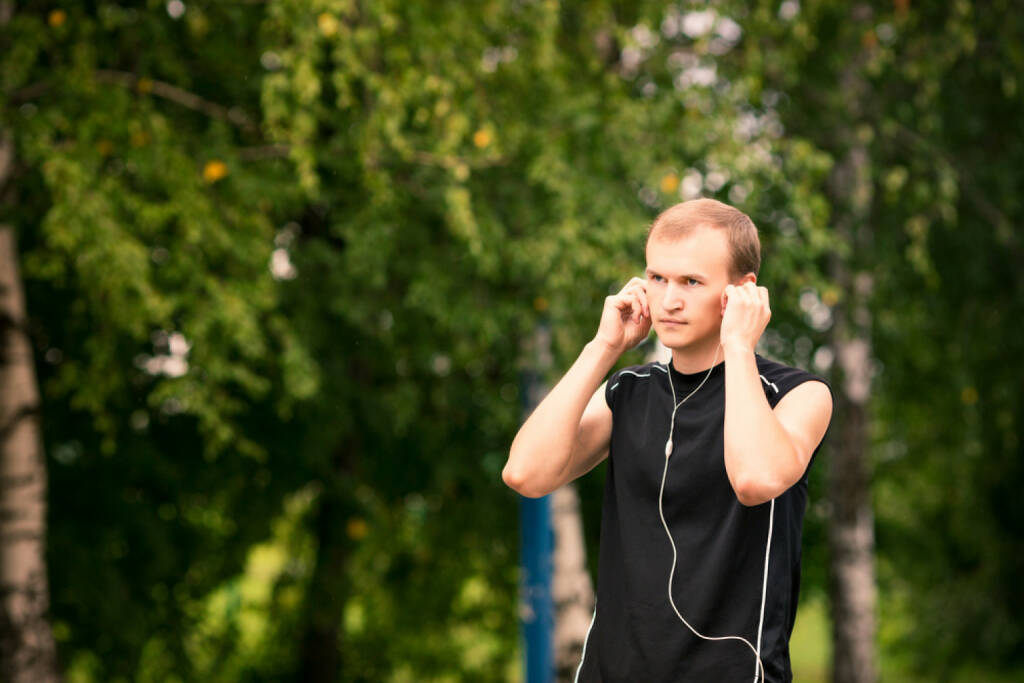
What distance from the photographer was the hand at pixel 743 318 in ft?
6.54

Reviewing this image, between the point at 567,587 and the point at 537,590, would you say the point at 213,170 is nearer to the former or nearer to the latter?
the point at 537,590

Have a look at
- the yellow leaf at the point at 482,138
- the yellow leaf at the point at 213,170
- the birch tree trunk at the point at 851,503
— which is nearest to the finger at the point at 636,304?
the yellow leaf at the point at 482,138

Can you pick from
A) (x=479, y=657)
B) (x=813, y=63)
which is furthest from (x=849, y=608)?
(x=813, y=63)

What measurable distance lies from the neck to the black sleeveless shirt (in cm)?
1

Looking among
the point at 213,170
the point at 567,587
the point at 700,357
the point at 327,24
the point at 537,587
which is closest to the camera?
the point at 700,357

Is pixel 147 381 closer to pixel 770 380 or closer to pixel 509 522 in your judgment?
pixel 509 522

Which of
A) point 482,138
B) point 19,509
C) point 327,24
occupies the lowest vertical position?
point 19,509

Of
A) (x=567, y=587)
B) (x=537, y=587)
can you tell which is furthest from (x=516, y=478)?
(x=567, y=587)

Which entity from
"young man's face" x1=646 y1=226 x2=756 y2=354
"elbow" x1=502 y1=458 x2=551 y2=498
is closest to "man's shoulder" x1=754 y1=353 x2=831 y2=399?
"young man's face" x1=646 y1=226 x2=756 y2=354

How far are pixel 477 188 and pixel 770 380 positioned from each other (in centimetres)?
411

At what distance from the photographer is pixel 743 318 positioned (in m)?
2.00

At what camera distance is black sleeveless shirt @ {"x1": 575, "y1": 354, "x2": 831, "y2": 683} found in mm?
2010

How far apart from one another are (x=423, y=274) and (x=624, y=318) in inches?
158

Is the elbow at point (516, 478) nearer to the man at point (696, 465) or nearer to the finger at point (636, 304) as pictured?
the man at point (696, 465)
